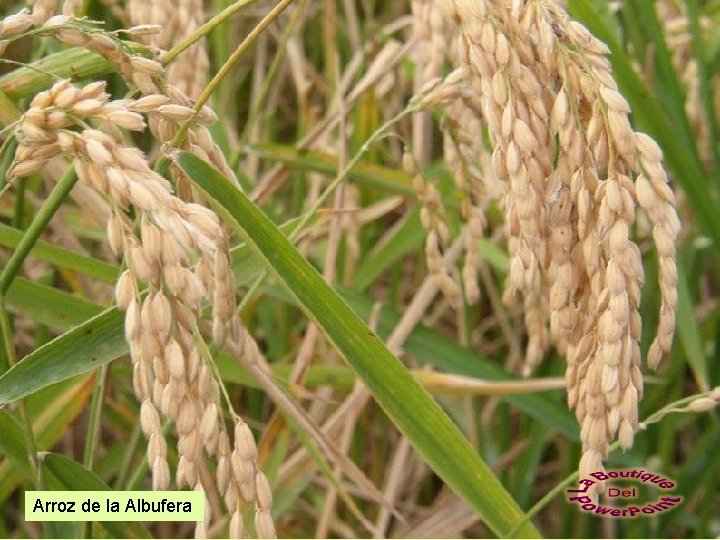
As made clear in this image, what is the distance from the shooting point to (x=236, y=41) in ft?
6.04

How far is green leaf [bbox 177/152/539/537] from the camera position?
707 millimetres

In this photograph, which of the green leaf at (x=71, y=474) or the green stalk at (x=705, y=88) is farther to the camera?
the green stalk at (x=705, y=88)

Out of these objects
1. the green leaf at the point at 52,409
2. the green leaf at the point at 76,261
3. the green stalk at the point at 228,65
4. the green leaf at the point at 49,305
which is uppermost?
the green stalk at the point at 228,65

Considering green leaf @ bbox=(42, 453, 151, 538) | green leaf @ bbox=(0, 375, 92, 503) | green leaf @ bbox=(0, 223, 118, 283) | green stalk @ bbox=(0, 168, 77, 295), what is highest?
green stalk @ bbox=(0, 168, 77, 295)

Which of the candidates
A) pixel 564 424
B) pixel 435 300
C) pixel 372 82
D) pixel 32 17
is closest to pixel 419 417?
pixel 32 17

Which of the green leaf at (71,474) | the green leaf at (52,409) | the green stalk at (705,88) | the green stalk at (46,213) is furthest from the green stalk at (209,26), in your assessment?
the green stalk at (705,88)

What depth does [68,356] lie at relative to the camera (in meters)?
0.75

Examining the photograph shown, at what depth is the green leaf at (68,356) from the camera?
0.72 meters

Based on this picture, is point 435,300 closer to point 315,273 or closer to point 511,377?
point 511,377

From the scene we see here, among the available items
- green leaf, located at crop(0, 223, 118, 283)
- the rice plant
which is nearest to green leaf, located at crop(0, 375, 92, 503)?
the rice plant

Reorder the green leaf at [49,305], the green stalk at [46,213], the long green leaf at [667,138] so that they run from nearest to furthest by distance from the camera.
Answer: the green stalk at [46,213] < the green leaf at [49,305] < the long green leaf at [667,138]

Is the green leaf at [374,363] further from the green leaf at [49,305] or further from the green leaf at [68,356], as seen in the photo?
the green leaf at [49,305]

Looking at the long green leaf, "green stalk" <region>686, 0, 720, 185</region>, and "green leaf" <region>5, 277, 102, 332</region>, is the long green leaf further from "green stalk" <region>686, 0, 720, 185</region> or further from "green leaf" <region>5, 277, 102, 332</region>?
"green leaf" <region>5, 277, 102, 332</region>

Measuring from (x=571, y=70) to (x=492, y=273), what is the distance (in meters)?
0.99
